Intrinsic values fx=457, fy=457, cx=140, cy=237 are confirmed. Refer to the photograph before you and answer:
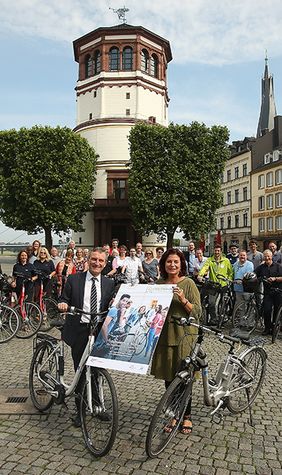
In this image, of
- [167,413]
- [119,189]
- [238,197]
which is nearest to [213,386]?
[167,413]

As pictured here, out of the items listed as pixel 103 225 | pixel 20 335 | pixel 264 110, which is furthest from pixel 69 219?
pixel 264 110

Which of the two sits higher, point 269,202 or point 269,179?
point 269,179

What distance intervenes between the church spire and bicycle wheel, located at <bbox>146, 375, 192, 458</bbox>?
83198 millimetres

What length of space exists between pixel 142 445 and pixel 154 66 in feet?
159

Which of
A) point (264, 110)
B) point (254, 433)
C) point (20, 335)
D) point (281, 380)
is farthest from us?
point (264, 110)

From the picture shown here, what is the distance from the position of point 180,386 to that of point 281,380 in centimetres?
321

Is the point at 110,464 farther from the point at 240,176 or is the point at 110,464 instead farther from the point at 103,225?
the point at 240,176

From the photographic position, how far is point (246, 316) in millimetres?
10594

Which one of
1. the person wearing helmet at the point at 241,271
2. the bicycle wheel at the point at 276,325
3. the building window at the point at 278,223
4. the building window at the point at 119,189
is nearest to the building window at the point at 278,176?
the building window at the point at 278,223

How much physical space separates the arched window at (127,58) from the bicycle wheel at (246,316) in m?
40.7

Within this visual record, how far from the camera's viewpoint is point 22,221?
1433 inches

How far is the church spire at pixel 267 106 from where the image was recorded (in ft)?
278

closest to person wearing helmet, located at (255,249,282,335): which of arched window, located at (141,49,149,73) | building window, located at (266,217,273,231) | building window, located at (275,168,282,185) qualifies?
arched window, located at (141,49,149,73)

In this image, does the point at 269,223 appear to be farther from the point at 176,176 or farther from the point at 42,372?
the point at 42,372
